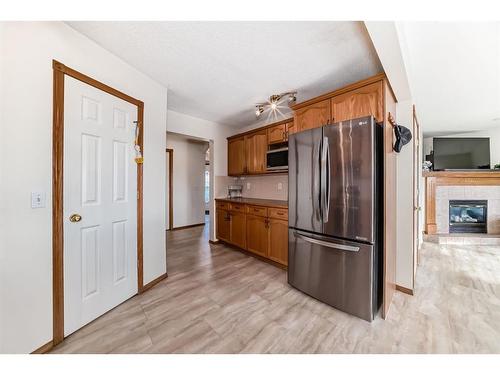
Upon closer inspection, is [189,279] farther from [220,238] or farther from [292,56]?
[292,56]

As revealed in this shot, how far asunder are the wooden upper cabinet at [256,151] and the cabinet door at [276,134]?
10 centimetres

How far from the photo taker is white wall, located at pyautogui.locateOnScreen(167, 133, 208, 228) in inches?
209

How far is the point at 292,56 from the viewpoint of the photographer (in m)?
1.90

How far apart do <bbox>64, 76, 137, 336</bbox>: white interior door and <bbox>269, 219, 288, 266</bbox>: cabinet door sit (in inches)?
69.2

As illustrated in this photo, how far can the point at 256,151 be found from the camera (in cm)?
366

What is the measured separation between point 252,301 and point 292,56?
244cm

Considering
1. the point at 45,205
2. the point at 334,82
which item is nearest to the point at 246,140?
the point at 334,82

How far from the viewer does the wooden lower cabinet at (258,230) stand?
2865mm

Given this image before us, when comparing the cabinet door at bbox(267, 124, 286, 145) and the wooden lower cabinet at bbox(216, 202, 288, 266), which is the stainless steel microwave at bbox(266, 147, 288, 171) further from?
the wooden lower cabinet at bbox(216, 202, 288, 266)

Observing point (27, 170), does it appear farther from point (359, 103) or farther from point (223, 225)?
point (223, 225)

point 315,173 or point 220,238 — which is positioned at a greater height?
point 315,173

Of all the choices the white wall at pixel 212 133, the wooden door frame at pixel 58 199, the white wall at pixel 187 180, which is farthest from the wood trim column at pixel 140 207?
the white wall at pixel 187 180

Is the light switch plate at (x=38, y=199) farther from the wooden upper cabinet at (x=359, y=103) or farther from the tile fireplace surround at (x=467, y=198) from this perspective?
the tile fireplace surround at (x=467, y=198)

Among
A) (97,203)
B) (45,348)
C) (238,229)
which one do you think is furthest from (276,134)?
(45,348)
